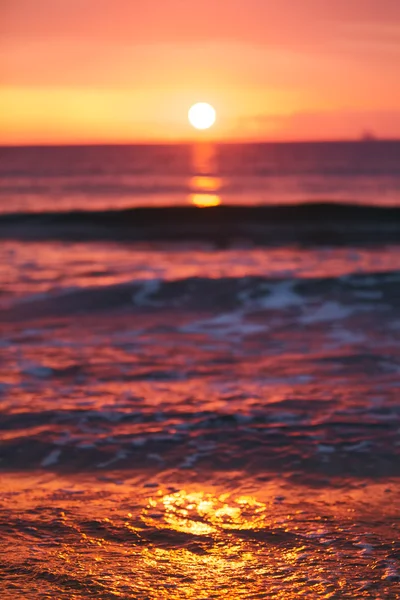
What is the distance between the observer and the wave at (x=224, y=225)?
68.4 ft

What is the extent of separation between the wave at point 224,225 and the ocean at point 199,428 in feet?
12.5

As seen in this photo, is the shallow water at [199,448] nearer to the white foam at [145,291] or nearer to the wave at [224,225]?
the white foam at [145,291]

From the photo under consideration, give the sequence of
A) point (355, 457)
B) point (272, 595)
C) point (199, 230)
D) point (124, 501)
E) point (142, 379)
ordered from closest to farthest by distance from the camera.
A: point (272, 595) → point (124, 501) → point (355, 457) → point (142, 379) → point (199, 230)

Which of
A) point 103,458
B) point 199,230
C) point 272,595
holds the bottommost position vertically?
point 272,595

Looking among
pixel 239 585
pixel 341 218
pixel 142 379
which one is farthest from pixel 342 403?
pixel 341 218

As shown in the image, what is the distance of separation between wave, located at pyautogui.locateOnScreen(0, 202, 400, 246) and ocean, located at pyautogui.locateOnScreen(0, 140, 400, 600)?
382 cm

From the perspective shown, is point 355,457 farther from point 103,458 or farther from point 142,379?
point 142,379

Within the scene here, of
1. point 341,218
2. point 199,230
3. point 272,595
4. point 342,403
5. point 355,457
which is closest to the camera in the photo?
point 272,595

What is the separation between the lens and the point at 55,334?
1014cm

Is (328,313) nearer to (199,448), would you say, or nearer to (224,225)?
(199,448)

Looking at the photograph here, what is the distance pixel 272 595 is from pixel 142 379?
4536 millimetres

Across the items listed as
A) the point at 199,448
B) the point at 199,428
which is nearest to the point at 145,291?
the point at 199,428

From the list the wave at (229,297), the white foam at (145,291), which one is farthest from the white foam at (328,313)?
the white foam at (145,291)

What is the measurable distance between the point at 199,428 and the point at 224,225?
16529 millimetres
